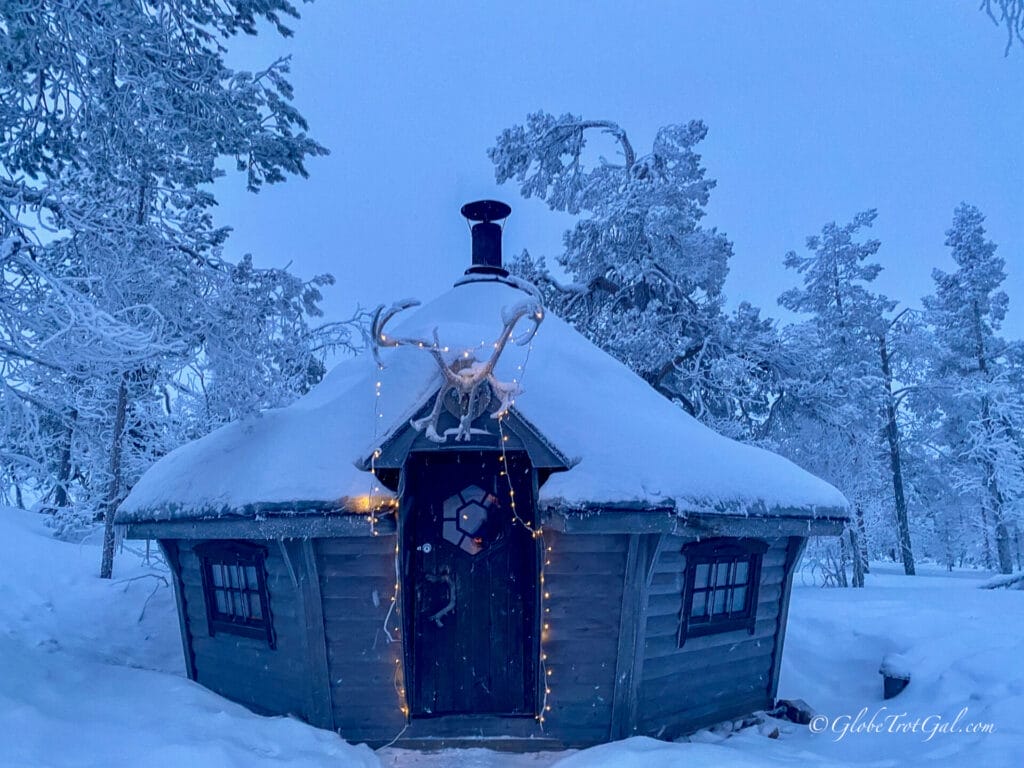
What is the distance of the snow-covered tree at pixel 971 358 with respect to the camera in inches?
856

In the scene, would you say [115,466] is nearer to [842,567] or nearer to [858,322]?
[842,567]

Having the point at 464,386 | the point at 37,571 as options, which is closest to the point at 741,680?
the point at 464,386

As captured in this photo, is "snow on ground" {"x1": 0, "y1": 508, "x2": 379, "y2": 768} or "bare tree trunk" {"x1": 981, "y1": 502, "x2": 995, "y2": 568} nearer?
"snow on ground" {"x1": 0, "y1": 508, "x2": 379, "y2": 768}

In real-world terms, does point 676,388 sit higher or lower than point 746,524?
higher

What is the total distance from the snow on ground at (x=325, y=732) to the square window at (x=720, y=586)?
1104mm

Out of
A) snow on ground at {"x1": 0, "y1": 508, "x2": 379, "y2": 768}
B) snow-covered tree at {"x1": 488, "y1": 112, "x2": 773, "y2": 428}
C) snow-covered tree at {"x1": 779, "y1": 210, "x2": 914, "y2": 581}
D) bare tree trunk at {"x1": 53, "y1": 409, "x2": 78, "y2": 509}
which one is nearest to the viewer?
snow on ground at {"x1": 0, "y1": 508, "x2": 379, "y2": 768}

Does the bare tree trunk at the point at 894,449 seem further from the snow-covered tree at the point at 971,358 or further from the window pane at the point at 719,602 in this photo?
the window pane at the point at 719,602

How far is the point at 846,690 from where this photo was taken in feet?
27.9

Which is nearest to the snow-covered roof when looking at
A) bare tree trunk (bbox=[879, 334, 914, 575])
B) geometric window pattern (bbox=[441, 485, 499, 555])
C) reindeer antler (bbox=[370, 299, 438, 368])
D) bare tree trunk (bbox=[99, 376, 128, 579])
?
reindeer antler (bbox=[370, 299, 438, 368])

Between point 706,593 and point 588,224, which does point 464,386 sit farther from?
point 588,224

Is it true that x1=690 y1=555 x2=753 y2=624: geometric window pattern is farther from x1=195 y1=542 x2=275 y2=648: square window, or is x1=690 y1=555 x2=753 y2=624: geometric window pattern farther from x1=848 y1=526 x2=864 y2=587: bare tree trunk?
x1=848 y1=526 x2=864 y2=587: bare tree trunk

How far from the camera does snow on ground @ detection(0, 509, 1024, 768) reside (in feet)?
16.7

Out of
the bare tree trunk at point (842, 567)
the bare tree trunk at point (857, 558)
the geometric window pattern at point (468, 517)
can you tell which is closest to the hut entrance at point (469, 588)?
the geometric window pattern at point (468, 517)

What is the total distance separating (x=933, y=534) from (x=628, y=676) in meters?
31.2
